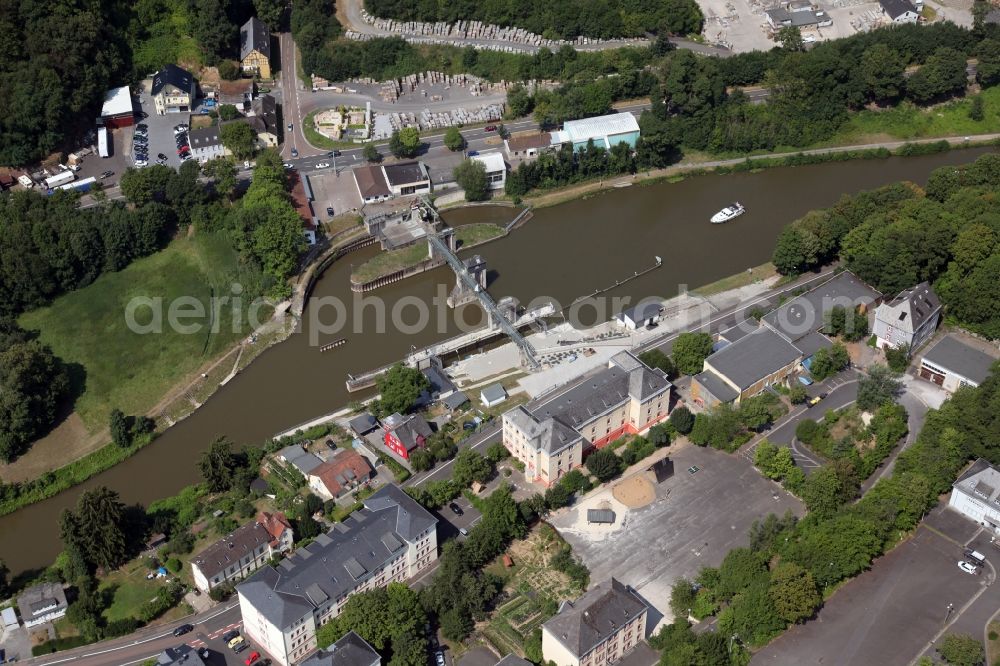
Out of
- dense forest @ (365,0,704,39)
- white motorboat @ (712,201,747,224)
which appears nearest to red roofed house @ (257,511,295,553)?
white motorboat @ (712,201,747,224)

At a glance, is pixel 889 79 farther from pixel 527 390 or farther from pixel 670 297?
pixel 527 390

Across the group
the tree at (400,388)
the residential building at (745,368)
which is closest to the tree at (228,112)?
the tree at (400,388)

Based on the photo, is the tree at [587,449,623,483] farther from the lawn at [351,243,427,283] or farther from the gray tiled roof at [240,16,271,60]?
the gray tiled roof at [240,16,271,60]

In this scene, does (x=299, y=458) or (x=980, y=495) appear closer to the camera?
(x=980, y=495)

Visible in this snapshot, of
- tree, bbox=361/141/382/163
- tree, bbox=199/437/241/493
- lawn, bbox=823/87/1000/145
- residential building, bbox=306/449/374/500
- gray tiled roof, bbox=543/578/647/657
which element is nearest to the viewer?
gray tiled roof, bbox=543/578/647/657

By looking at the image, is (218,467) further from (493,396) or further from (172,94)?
(172,94)

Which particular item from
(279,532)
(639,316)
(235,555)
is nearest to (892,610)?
(639,316)

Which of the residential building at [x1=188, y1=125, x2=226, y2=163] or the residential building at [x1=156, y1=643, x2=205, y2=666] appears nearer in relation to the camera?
the residential building at [x1=156, y1=643, x2=205, y2=666]
